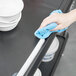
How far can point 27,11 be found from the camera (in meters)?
0.93

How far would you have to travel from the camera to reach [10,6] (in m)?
0.82

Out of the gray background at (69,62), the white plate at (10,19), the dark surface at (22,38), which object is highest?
the white plate at (10,19)

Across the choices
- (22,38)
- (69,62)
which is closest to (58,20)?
(22,38)

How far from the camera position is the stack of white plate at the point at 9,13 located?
73 centimetres

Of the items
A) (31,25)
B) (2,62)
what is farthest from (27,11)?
(2,62)

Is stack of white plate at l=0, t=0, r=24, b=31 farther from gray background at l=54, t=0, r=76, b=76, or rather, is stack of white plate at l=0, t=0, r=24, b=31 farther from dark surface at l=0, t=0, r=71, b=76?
gray background at l=54, t=0, r=76, b=76

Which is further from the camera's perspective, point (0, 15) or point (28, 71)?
point (0, 15)

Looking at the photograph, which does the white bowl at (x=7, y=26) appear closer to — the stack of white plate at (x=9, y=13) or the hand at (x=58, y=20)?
the stack of white plate at (x=9, y=13)

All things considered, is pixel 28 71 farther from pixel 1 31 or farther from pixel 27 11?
pixel 27 11

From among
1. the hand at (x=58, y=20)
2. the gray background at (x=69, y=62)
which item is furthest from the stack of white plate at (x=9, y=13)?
the gray background at (x=69, y=62)

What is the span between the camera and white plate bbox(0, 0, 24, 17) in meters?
0.78

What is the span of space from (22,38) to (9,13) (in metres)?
0.14

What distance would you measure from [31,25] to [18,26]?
0.23 feet

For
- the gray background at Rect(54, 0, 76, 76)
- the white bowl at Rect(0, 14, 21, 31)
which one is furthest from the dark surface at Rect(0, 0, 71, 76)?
the gray background at Rect(54, 0, 76, 76)
